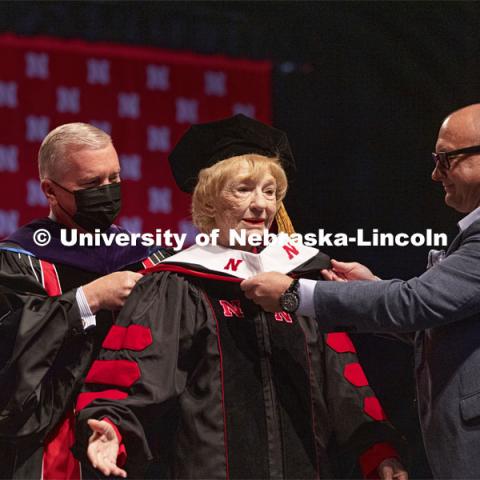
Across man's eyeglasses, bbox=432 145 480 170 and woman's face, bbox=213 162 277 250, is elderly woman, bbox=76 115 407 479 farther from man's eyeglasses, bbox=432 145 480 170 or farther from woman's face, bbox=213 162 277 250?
man's eyeglasses, bbox=432 145 480 170

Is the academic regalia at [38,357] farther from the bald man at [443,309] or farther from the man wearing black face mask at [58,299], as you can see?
the bald man at [443,309]

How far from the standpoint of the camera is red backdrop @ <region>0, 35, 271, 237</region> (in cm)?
462

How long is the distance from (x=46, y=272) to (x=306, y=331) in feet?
3.27

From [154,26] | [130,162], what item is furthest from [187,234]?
[154,26]

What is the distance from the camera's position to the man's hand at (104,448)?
2770mm

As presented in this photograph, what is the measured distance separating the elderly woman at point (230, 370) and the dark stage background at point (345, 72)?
125 cm

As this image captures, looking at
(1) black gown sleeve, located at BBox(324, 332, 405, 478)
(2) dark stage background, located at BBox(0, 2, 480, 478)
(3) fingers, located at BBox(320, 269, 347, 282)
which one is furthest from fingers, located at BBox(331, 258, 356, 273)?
(2) dark stage background, located at BBox(0, 2, 480, 478)

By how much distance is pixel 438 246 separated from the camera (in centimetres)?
452

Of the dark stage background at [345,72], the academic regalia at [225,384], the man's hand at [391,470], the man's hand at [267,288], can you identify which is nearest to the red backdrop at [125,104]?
the dark stage background at [345,72]

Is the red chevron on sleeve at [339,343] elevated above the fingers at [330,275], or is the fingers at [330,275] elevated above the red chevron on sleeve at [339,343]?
the fingers at [330,275]

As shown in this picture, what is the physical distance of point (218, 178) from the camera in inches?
131

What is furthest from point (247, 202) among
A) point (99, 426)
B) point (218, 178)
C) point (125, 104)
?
point (125, 104)

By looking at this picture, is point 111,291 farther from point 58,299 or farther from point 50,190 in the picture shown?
point 50,190

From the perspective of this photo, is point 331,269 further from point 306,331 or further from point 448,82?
point 448,82
